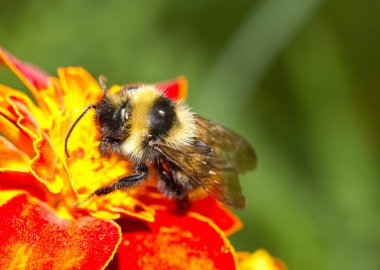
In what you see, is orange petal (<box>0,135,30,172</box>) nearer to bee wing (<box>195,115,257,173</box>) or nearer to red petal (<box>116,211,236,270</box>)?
red petal (<box>116,211,236,270</box>)

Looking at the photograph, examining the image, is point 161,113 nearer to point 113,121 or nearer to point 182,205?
point 113,121

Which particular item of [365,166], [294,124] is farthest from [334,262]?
[294,124]

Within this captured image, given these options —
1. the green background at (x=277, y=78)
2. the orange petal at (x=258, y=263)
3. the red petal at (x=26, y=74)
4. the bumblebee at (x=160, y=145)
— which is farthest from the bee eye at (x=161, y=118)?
the green background at (x=277, y=78)

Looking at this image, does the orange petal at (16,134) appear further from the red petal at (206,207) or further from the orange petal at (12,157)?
the red petal at (206,207)

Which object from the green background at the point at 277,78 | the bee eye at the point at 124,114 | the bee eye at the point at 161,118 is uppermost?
the bee eye at the point at 161,118

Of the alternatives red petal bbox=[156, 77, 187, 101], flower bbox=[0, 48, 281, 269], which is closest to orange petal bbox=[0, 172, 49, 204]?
flower bbox=[0, 48, 281, 269]
